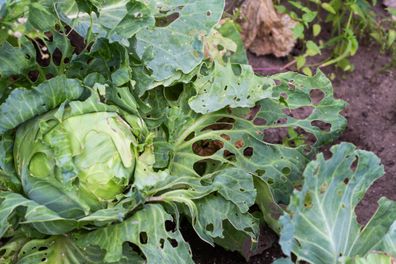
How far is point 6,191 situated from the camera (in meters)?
2.15

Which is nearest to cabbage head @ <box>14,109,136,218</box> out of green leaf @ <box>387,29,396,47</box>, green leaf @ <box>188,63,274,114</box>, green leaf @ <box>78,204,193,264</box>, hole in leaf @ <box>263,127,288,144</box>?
green leaf @ <box>78,204,193,264</box>

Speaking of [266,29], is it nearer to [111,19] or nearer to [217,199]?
[111,19]

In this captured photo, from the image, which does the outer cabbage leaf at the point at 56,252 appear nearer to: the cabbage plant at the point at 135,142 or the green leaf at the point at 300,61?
the cabbage plant at the point at 135,142

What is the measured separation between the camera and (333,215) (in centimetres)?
202

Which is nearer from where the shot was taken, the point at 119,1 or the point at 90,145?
the point at 90,145

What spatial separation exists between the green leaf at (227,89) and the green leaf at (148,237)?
0.50m

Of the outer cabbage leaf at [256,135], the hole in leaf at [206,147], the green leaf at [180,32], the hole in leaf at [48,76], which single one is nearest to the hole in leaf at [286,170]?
the outer cabbage leaf at [256,135]

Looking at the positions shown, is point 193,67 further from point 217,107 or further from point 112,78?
point 112,78

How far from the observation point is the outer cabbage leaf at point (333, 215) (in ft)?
6.32

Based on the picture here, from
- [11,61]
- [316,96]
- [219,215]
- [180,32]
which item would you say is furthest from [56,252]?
[316,96]

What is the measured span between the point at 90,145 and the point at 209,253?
86 cm

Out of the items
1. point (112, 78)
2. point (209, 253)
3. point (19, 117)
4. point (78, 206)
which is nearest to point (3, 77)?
point (19, 117)

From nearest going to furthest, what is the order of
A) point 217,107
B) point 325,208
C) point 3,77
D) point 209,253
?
point 325,208
point 3,77
point 217,107
point 209,253

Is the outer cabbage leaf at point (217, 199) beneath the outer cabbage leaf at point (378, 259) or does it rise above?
beneath
